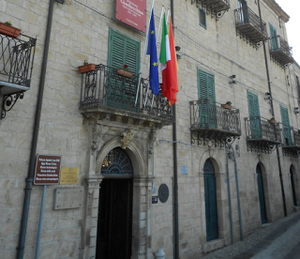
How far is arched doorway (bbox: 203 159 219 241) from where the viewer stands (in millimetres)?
9422

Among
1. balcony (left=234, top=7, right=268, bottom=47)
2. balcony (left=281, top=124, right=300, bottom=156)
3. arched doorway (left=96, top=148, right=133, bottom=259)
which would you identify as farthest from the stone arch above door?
balcony (left=281, top=124, right=300, bottom=156)

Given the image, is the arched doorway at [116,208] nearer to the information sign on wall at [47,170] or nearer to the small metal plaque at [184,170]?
the information sign on wall at [47,170]

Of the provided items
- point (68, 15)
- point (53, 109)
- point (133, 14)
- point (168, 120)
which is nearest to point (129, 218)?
point (168, 120)

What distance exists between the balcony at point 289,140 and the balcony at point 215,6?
27.9ft

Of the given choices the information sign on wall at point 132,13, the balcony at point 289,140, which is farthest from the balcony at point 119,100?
the balcony at point 289,140

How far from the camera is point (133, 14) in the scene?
805cm

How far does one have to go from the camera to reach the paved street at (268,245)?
8352 mm

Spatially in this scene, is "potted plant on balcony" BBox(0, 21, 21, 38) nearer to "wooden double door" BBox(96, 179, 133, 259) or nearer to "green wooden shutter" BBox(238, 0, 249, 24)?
"wooden double door" BBox(96, 179, 133, 259)

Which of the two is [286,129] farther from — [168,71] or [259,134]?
[168,71]

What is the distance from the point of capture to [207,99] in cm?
948

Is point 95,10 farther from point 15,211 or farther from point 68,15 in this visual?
point 15,211

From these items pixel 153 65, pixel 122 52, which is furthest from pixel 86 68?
pixel 153 65

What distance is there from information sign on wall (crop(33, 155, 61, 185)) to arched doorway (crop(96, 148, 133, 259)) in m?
1.39

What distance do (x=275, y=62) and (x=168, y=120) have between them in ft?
44.2
